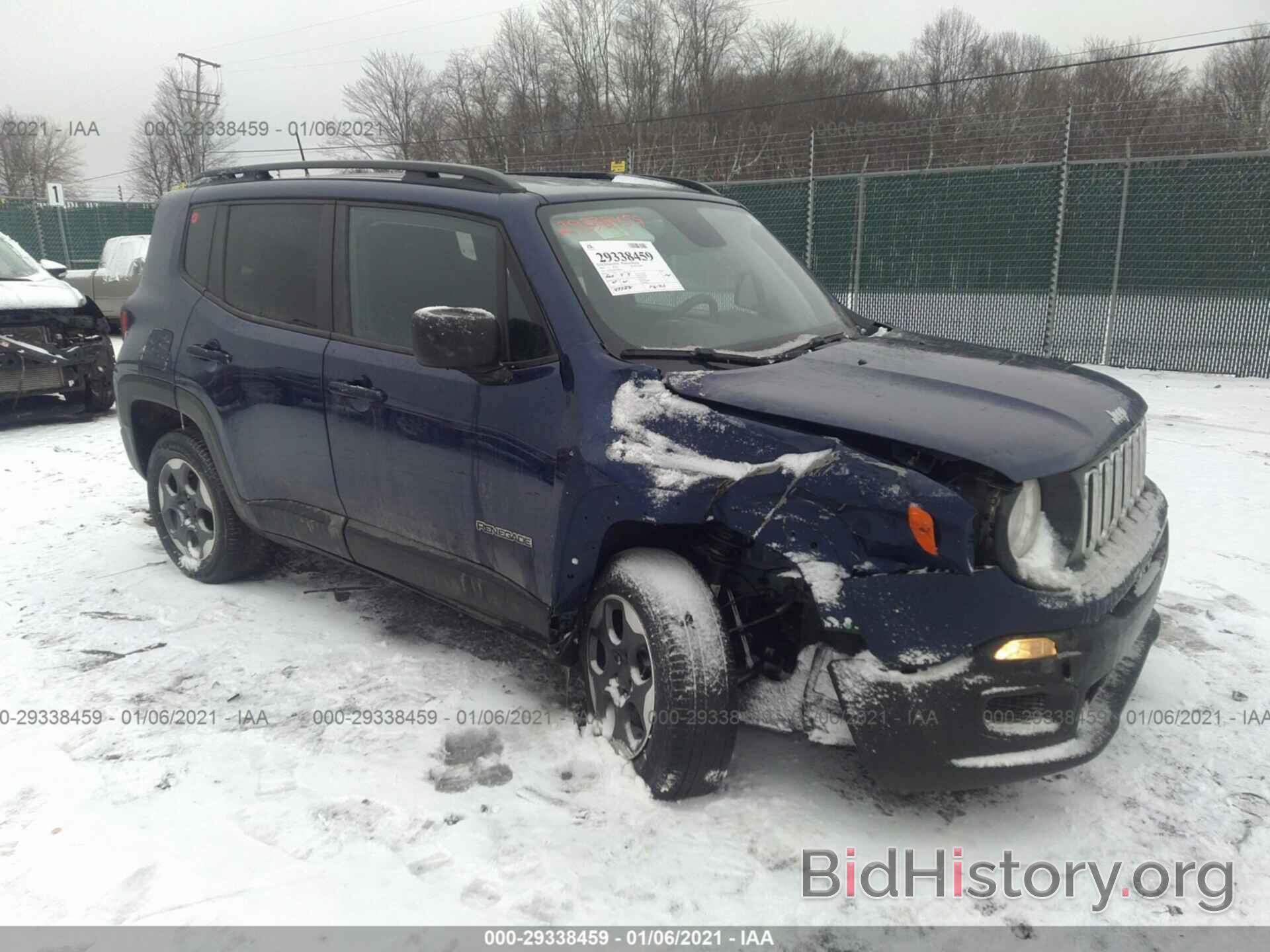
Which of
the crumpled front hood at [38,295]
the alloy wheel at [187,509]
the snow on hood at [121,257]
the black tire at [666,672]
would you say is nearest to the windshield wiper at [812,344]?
the black tire at [666,672]

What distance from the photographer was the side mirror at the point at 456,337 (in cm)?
295

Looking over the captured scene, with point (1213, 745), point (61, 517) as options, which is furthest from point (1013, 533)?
point (61, 517)

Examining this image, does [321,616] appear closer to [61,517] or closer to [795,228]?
[61,517]

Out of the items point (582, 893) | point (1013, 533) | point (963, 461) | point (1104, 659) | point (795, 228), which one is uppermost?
point (795, 228)

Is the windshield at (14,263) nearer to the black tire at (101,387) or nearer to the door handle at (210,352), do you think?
the black tire at (101,387)

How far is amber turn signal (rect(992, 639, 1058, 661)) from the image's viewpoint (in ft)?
7.83

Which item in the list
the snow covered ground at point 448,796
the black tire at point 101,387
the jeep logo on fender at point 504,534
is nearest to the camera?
the snow covered ground at point 448,796

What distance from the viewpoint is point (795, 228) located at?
12.6m

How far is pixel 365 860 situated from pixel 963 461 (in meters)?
1.97

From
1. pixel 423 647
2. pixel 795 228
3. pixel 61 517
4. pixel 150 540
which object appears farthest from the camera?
pixel 795 228

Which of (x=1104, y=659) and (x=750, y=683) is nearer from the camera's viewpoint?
(x=1104, y=659)

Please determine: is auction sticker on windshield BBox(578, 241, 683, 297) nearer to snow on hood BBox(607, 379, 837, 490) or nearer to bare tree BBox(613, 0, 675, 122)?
snow on hood BBox(607, 379, 837, 490)

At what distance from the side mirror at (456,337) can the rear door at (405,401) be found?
0.21 meters

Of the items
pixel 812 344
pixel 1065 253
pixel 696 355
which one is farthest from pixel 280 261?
pixel 1065 253
